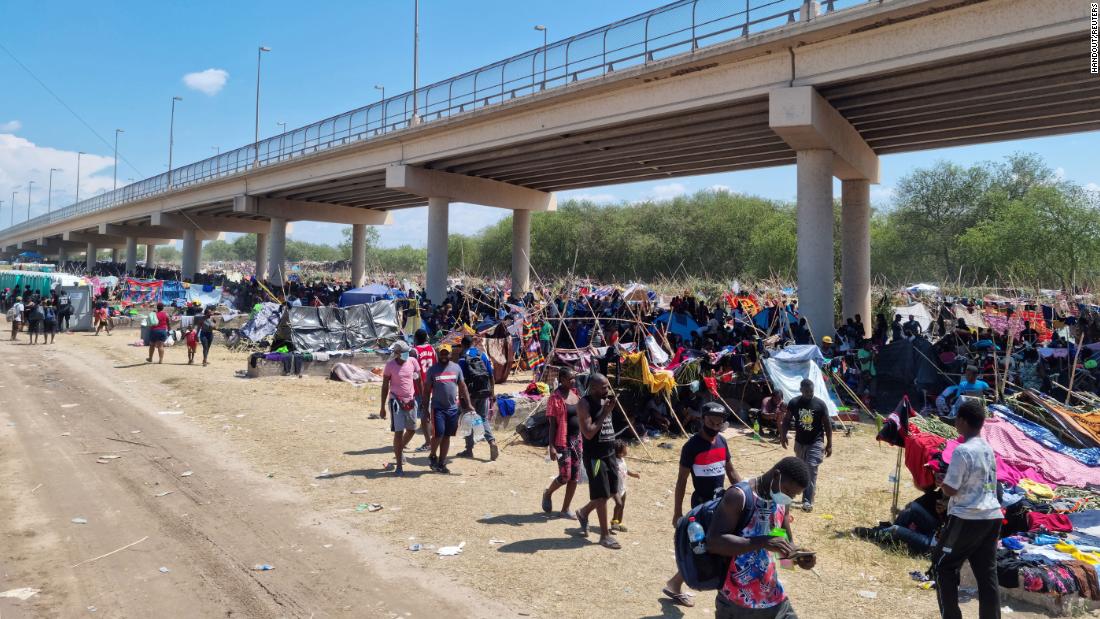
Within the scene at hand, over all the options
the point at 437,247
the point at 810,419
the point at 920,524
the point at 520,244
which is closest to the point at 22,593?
the point at 810,419

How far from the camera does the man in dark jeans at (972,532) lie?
420 centimetres

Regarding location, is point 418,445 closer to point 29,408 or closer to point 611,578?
point 611,578

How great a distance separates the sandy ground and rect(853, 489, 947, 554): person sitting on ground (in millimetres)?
166

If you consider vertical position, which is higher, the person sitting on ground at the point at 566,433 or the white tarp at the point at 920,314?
the white tarp at the point at 920,314

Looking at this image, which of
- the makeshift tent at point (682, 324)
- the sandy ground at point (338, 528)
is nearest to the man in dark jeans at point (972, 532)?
the sandy ground at point (338, 528)

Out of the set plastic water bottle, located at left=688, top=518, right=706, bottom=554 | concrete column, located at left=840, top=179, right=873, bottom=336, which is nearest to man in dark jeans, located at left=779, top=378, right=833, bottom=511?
plastic water bottle, located at left=688, top=518, right=706, bottom=554

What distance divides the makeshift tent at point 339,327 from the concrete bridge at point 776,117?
25.1ft

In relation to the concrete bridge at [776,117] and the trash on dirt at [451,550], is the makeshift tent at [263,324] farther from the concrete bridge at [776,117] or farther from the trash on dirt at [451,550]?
the trash on dirt at [451,550]

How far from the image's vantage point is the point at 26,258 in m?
71.6

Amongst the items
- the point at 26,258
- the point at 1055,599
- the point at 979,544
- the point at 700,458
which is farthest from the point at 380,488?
the point at 26,258

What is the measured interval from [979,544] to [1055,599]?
4.44ft

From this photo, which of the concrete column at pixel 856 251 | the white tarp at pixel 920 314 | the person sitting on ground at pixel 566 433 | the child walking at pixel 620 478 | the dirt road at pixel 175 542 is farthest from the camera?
the white tarp at pixel 920 314

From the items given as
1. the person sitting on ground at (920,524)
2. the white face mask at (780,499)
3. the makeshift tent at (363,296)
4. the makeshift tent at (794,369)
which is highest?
the makeshift tent at (363,296)

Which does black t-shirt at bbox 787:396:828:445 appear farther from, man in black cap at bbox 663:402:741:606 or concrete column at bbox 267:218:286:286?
concrete column at bbox 267:218:286:286
